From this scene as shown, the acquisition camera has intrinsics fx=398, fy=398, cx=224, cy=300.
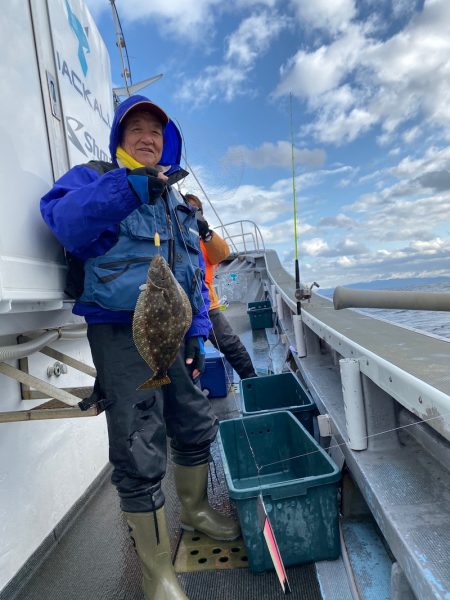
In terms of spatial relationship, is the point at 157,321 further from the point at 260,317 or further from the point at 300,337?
the point at 260,317

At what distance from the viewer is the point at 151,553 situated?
74.1 inches

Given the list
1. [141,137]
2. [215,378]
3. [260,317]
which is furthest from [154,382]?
[260,317]

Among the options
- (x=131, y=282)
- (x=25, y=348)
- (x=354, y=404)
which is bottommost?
(x=354, y=404)

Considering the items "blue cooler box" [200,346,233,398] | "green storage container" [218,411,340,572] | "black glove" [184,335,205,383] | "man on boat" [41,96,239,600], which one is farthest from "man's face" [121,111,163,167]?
"blue cooler box" [200,346,233,398]

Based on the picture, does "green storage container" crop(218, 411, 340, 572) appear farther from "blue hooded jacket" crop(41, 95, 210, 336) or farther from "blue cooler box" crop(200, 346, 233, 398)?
"blue cooler box" crop(200, 346, 233, 398)

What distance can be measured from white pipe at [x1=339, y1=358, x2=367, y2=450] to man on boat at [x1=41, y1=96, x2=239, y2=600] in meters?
0.81

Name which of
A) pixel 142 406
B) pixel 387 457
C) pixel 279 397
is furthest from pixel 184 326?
pixel 279 397

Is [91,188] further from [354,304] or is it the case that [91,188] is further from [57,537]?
[57,537]

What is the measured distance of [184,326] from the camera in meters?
1.85

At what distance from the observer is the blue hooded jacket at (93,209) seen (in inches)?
60.5

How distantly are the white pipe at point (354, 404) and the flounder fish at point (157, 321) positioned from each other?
33.9 inches

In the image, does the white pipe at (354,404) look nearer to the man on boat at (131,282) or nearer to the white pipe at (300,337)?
the man on boat at (131,282)

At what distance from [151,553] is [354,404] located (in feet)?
3.94

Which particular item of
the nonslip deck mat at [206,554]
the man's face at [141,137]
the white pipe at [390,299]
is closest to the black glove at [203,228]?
the man's face at [141,137]
